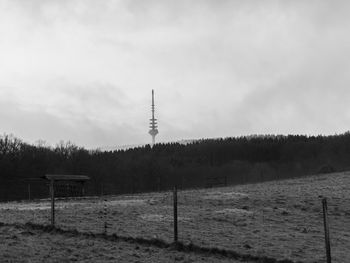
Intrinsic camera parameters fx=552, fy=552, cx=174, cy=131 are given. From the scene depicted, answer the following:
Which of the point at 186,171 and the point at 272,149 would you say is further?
the point at 272,149

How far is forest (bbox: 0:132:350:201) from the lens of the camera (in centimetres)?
9431

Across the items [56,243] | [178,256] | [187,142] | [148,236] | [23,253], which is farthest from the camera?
[187,142]

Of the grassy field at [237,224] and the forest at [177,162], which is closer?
the grassy field at [237,224]

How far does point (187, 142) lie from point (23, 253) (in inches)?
5735

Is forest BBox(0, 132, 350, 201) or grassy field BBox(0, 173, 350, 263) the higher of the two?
forest BBox(0, 132, 350, 201)

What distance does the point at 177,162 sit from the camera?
5143 inches

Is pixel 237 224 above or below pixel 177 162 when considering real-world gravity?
below

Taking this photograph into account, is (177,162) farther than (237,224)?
Yes

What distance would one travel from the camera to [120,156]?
12925 cm

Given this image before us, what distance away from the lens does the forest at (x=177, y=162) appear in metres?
94.3

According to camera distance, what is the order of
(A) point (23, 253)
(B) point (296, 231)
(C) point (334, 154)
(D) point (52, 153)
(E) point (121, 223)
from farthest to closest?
(C) point (334, 154) → (D) point (52, 153) → (B) point (296, 231) → (E) point (121, 223) → (A) point (23, 253)

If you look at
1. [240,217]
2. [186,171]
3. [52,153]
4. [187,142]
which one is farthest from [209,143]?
[240,217]

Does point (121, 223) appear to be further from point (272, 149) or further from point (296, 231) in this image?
point (272, 149)

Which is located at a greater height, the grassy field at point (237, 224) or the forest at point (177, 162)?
the forest at point (177, 162)
